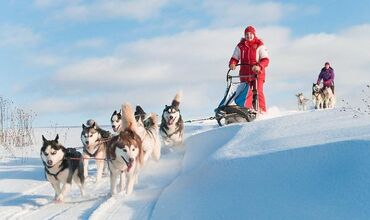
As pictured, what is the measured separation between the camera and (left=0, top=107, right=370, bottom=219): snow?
304 centimetres

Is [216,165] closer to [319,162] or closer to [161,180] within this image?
[319,162]

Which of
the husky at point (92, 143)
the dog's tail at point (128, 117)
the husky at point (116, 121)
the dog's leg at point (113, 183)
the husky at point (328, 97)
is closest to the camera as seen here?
the dog's leg at point (113, 183)

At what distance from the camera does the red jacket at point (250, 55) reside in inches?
320

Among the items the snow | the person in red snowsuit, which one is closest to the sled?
the person in red snowsuit

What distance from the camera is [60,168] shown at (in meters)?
5.39

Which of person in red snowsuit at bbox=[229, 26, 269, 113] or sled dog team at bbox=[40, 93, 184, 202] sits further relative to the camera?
person in red snowsuit at bbox=[229, 26, 269, 113]

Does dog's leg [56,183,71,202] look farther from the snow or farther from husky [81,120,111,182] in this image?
husky [81,120,111,182]

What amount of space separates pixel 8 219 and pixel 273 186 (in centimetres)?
241

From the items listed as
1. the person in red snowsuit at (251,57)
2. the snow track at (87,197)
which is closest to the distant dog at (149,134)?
the snow track at (87,197)

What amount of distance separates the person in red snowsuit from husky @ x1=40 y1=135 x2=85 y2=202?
11.0 feet

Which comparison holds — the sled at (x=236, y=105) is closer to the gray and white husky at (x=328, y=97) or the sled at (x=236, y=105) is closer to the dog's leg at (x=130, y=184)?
the dog's leg at (x=130, y=184)

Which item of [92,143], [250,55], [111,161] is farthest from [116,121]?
[250,55]

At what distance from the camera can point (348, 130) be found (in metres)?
4.10

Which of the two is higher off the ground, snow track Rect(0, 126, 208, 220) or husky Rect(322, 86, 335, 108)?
husky Rect(322, 86, 335, 108)
